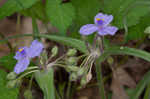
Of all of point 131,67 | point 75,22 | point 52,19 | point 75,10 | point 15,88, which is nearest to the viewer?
point 15,88

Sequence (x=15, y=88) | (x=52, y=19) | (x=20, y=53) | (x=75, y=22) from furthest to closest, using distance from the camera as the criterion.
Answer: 1. (x=75, y=22)
2. (x=52, y=19)
3. (x=15, y=88)
4. (x=20, y=53)

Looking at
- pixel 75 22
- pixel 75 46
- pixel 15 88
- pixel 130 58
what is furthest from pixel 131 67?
pixel 15 88

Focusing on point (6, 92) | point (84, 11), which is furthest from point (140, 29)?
point (6, 92)

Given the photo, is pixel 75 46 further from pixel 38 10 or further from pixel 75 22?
pixel 38 10

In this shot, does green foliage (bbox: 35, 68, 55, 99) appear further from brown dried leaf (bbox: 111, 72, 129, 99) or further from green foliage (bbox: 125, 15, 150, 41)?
brown dried leaf (bbox: 111, 72, 129, 99)

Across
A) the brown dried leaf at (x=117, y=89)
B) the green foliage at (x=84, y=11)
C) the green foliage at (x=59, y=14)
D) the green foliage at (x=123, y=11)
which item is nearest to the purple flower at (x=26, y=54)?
the green foliage at (x=59, y=14)

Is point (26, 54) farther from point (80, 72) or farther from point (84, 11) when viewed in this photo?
point (84, 11)
